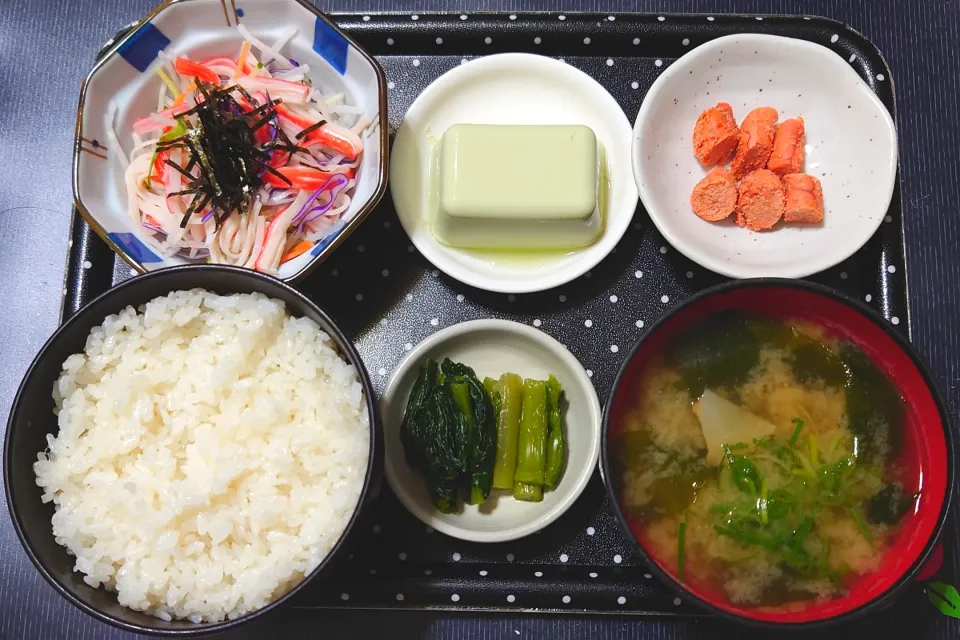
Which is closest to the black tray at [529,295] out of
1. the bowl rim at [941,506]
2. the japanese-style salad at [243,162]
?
the japanese-style salad at [243,162]

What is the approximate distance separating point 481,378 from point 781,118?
4.08 ft

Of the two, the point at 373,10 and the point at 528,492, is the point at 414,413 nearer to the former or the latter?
the point at 528,492

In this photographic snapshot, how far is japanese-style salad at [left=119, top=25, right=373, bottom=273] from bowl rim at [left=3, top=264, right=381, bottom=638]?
0.30m

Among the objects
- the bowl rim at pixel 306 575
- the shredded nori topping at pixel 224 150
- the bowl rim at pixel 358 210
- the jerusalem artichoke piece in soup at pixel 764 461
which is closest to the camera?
the bowl rim at pixel 306 575

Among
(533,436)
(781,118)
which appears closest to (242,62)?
(533,436)

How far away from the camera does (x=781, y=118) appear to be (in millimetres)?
2297

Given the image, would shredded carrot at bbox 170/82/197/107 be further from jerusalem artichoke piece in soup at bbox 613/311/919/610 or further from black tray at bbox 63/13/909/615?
jerusalem artichoke piece in soup at bbox 613/311/919/610

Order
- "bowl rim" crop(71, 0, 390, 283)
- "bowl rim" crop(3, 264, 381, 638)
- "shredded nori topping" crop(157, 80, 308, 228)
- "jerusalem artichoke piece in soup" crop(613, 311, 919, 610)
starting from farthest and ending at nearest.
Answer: "shredded nori topping" crop(157, 80, 308, 228) < "bowl rim" crop(71, 0, 390, 283) < "jerusalem artichoke piece in soup" crop(613, 311, 919, 610) < "bowl rim" crop(3, 264, 381, 638)

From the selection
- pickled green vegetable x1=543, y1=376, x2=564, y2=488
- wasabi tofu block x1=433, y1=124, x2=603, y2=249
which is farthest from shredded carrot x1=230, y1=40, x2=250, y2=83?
pickled green vegetable x1=543, y1=376, x2=564, y2=488

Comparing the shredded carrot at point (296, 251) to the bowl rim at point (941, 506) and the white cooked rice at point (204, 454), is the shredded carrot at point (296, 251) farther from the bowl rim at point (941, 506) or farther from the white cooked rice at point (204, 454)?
the bowl rim at point (941, 506)

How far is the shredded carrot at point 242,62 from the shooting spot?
2.14 metres

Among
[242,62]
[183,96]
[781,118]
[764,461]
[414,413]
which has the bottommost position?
[414,413]

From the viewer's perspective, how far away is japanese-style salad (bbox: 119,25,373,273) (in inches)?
81.0

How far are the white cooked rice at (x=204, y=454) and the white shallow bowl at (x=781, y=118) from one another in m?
1.08
